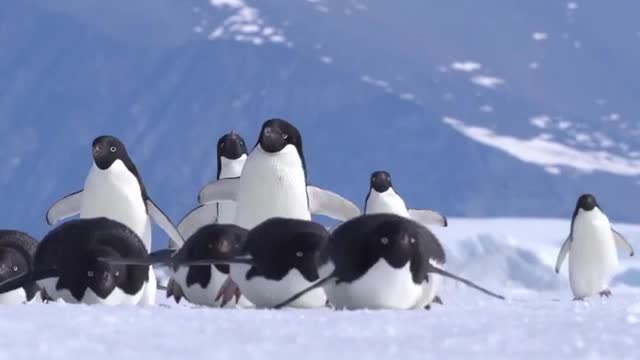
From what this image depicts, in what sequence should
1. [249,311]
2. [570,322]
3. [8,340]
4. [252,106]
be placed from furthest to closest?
1. [252,106]
2. [249,311]
3. [570,322]
4. [8,340]

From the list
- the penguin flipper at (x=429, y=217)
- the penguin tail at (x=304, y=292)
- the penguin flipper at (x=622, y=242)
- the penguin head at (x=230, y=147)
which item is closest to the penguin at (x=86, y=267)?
the penguin tail at (x=304, y=292)

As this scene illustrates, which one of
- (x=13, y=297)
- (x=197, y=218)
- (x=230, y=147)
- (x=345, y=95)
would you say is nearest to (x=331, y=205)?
(x=230, y=147)

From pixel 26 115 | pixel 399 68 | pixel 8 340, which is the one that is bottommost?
pixel 26 115

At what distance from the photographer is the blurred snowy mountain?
69.8 m

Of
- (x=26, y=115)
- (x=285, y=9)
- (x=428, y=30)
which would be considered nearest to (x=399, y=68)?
(x=428, y=30)

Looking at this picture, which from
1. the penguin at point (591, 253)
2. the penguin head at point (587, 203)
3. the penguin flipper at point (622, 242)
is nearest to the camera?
the penguin at point (591, 253)

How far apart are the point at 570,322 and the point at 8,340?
180cm

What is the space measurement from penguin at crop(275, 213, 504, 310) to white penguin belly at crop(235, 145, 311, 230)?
2140 mm

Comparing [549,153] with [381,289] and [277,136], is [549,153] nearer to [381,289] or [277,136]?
[277,136]

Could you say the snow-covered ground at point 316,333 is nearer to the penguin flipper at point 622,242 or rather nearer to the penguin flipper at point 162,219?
the penguin flipper at point 162,219

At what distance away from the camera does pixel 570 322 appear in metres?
3.78

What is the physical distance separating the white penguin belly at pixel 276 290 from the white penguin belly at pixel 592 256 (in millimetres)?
6912

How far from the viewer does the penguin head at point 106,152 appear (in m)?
7.51

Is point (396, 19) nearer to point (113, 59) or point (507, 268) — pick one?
point (113, 59)
